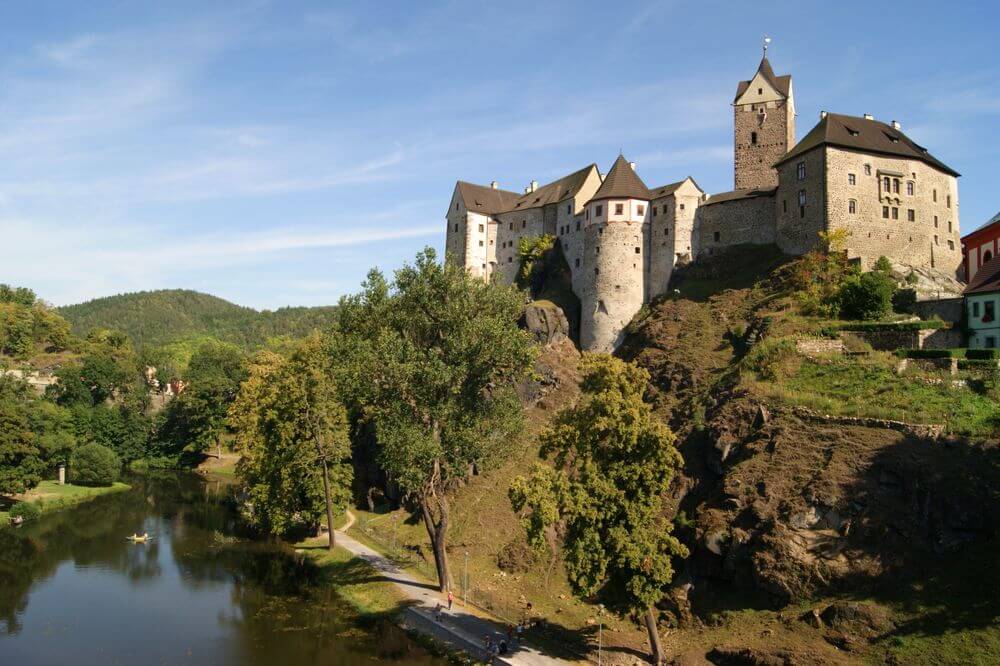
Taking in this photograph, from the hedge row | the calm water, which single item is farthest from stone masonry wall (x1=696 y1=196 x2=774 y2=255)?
the calm water

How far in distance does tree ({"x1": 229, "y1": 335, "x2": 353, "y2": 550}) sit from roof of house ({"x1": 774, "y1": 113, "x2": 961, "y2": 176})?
39.8 metres

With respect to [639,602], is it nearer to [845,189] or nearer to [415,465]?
[415,465]

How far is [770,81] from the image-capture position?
67.3m

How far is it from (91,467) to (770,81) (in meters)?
72.3

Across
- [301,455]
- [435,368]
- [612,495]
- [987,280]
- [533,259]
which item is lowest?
[301,455]

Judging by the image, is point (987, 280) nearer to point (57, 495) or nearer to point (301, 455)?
point (301, 455)

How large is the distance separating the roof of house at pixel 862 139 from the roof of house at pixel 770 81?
9286mm

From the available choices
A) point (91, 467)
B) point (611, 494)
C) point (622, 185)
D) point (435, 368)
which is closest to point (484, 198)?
point (622, 185)

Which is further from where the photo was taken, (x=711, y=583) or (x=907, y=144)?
(x=907, y=144)

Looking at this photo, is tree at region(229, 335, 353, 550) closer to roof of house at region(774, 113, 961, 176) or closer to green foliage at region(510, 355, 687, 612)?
green foliage at region(510, 355, 687, 612)

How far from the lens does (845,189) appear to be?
54.0m

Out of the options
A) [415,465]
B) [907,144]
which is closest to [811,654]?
[415,465]

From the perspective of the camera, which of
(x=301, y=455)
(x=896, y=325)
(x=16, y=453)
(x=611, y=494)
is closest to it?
(x=611, y=494)

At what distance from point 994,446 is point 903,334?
43.2ft
